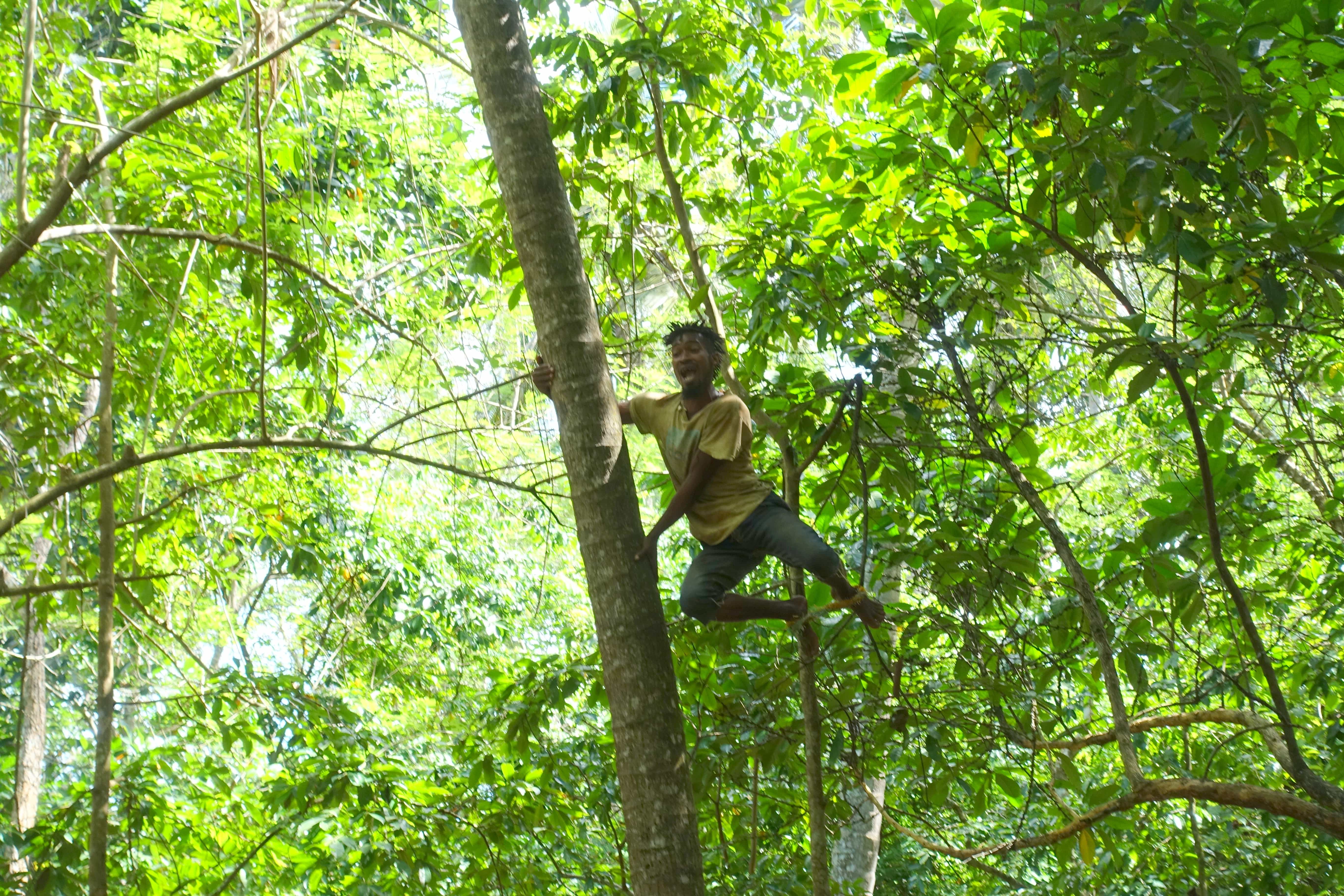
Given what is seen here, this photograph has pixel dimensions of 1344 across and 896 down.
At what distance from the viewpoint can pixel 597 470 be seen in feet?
7.93

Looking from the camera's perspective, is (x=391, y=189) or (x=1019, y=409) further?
(x=391, y=189)

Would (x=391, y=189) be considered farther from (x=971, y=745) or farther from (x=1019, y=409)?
(x=971, y=745)

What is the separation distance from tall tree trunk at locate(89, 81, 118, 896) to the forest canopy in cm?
2

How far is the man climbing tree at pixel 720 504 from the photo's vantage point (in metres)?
3.05

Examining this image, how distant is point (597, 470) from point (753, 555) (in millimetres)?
906

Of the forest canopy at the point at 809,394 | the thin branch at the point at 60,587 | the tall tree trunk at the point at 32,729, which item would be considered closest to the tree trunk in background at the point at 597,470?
the forest canopy at the point at 809,394

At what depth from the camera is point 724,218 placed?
449 cm

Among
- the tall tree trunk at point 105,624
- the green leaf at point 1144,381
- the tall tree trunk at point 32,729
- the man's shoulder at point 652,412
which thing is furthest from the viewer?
the tall tree trunk at point 32,729

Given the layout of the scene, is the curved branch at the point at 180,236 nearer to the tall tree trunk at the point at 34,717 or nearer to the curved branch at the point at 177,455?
the curved branch at the point at 177,455

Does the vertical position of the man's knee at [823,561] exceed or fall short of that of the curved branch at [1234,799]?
it exceeds it

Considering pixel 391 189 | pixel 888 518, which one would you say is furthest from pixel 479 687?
pixel 888 518

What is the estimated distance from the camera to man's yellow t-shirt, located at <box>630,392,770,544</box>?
3.07 metres

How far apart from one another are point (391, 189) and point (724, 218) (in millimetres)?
3437

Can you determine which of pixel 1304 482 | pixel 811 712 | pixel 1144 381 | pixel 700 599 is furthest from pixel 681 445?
pixel 1304 482
